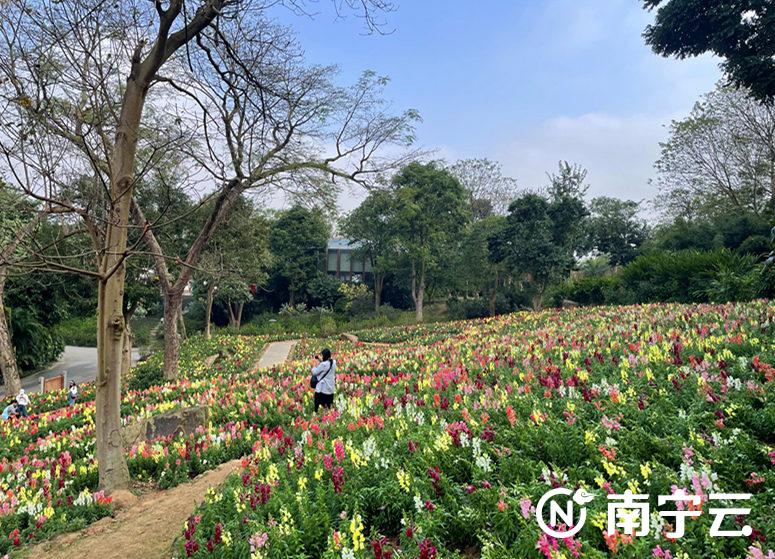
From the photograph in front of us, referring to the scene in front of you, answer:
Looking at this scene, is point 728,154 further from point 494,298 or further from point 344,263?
point 344,263

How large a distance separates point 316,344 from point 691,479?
2047 cm

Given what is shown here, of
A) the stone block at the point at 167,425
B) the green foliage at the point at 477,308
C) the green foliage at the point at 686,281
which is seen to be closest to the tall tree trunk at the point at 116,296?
the stone block at the point at 167,425

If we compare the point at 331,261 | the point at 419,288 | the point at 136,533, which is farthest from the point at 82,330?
the point at 136,533

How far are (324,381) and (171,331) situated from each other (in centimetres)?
750

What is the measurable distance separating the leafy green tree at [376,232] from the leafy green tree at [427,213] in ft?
3.55

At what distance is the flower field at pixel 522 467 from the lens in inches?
108

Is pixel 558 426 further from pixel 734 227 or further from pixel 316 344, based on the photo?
pixel 734 227

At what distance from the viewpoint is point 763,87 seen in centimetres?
1487

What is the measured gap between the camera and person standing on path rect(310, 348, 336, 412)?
7891mm

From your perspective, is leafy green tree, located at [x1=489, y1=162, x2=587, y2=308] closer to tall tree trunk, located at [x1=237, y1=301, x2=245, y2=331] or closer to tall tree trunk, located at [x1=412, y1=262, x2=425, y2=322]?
tall tree trunk, located at [x1=412, y1=262, x2=425, y2=322]

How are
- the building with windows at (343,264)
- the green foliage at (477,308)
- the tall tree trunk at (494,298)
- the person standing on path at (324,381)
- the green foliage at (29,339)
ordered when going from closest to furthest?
1. the person standing on path at (324,381)
2. the green foliage at (29,339)
3. the tall tree trunk at (494,298)
4. the green foliage at (477,308)
5. the building with windows at (343,264)

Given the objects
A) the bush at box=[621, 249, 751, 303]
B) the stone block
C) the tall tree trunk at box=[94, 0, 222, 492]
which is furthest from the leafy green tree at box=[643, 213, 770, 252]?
the tall tree trunk at box=[94, 0, 222, 492]

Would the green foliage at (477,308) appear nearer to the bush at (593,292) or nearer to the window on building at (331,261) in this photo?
the bush at (593,292)

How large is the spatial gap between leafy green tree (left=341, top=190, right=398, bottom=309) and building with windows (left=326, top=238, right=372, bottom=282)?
7.11 m
